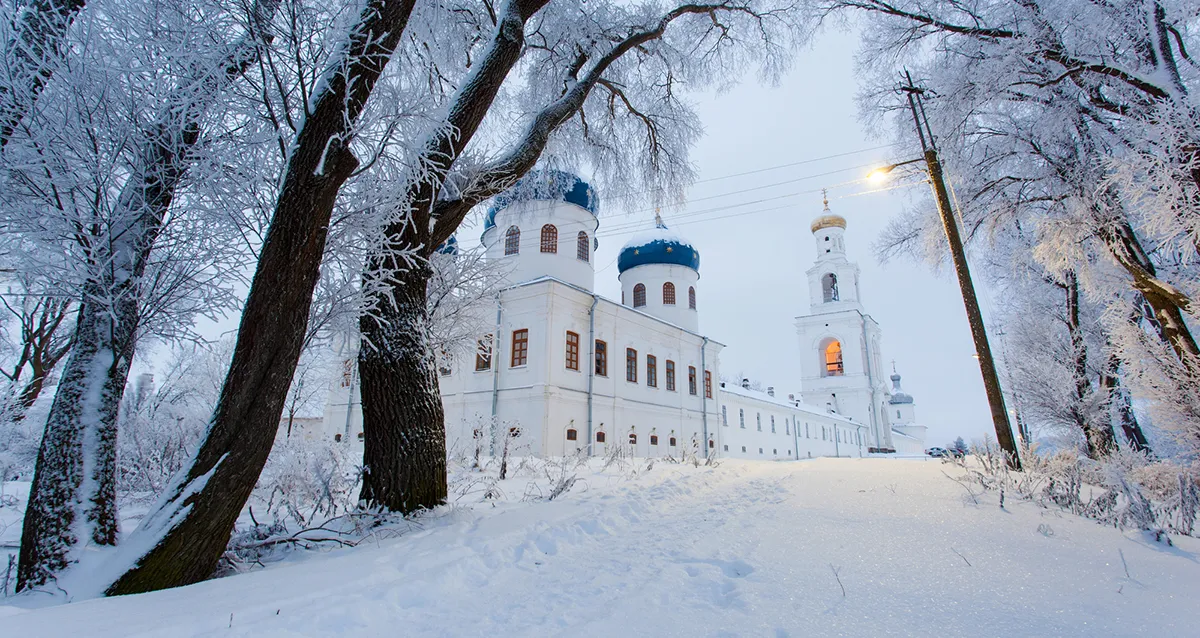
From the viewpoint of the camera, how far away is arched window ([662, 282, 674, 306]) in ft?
95.7

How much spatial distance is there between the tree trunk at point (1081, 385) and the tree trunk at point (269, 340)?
1576cm

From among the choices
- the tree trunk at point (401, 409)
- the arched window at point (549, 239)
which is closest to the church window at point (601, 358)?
the arched window at point (549, 239)

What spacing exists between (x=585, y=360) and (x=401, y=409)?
56.5 ft

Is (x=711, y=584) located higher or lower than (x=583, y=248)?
lower

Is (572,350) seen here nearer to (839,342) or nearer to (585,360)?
(585,360)

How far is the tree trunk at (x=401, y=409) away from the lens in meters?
4.89

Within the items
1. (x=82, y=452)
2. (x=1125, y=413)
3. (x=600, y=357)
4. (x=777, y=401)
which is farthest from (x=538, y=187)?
(x=777, y=401)

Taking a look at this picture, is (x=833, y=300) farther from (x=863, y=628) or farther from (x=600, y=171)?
(x=863, y=628)

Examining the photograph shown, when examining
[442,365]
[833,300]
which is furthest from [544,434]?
[833,300]

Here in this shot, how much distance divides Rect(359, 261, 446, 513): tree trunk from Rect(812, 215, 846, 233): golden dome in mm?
52605

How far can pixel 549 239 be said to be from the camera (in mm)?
23766

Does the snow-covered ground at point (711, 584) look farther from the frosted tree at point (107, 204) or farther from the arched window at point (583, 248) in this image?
the arched window at point (583, 248)

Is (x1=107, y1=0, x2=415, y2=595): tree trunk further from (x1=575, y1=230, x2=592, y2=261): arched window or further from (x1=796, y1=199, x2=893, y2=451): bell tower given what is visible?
(x1=796, y1=199, x2=893, y2=451): bell tower

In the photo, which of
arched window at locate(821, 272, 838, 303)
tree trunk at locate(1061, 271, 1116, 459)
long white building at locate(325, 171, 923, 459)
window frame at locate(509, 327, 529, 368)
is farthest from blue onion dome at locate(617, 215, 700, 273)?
arched window at locate(821, 272, 838, 303)
